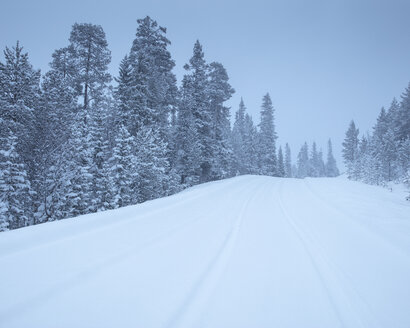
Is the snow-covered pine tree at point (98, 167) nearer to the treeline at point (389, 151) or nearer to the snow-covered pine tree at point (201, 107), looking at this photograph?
the snow-covered pine tree at point (201, 107)

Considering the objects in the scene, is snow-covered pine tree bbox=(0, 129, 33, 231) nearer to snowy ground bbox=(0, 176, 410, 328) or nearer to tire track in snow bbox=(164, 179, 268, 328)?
snowy ground bbox=(0, 176, 410, 328)

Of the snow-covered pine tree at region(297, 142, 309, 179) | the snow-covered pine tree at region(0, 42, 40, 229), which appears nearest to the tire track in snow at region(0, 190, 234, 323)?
the snow-covered pine tree at region(0, 42, 40, 229)

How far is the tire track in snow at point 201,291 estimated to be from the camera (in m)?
1.83

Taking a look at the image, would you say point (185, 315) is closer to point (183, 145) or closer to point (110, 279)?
point (110, 279)

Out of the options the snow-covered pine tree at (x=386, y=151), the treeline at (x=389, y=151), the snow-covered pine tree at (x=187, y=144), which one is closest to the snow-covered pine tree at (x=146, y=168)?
the snow-covered pine tree at (x=187, y=144)

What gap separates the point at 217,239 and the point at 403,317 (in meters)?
2.53

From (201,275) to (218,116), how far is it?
24.5 metres

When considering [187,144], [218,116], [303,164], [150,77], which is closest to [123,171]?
[187,144]

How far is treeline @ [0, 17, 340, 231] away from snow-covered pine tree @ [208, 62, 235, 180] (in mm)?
170

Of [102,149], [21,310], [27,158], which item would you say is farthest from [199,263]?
[102,149]

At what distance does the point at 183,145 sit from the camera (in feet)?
65.2

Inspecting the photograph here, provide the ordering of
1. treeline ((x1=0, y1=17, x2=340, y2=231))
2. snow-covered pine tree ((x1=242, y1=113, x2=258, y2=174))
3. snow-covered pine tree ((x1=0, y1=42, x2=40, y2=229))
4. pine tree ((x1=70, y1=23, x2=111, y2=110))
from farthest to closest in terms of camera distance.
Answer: snow-covered pine tree ((x1=242, y1=113, x2=258, y2=174)) < pine tree ((x1=70, y1=23, x2=111, y2=110)) < treeline ((x1=0, y1=17, x2=340, y2=231)) < snow-covered pine tree ((x1=0, y1=42, x2=40, y2=229))

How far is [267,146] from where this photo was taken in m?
41.9

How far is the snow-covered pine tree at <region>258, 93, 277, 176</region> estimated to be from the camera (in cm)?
4088
